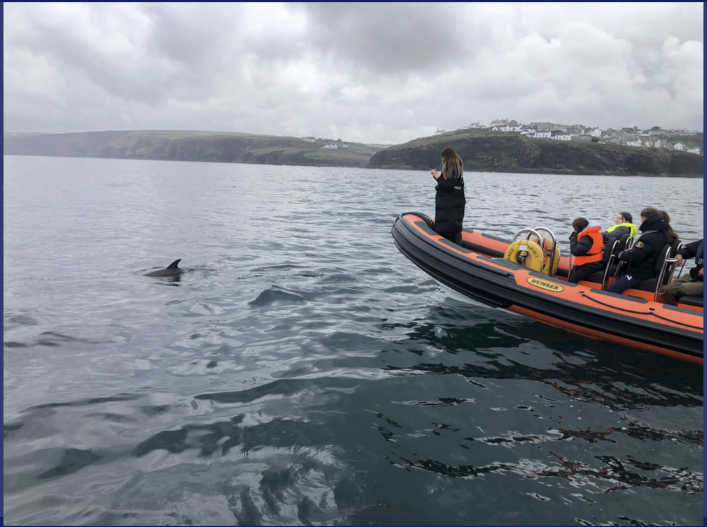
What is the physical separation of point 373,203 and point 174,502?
22660 mm

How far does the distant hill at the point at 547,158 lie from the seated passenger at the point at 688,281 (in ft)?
342

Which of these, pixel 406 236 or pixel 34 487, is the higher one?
pixel 406 236

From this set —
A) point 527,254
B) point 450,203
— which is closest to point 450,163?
point 450,203

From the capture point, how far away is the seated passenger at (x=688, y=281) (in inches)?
231

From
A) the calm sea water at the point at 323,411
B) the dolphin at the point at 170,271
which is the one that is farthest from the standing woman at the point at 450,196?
the dolphin at the point at 170,271

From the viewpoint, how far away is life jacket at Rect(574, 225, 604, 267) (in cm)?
652

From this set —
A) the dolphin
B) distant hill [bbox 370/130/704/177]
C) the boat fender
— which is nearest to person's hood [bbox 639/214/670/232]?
the boat fender

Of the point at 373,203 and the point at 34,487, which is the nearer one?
the point at 34,487

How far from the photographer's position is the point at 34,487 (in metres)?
3.21

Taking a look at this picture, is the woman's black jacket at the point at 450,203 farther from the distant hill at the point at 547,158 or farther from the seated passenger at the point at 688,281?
the distant hill at the point at 547,158

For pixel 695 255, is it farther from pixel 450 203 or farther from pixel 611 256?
pixel 450 203

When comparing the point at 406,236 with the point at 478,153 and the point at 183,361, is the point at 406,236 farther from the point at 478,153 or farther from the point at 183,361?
the point at 478,153

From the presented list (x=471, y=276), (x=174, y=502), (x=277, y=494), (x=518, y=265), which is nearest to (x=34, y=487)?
(x=174, y=502)

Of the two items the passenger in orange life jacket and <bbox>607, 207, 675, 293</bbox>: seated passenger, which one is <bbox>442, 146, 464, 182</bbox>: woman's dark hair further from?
<bbox>607, 207, 675, 293</bbox>: seated passenger
